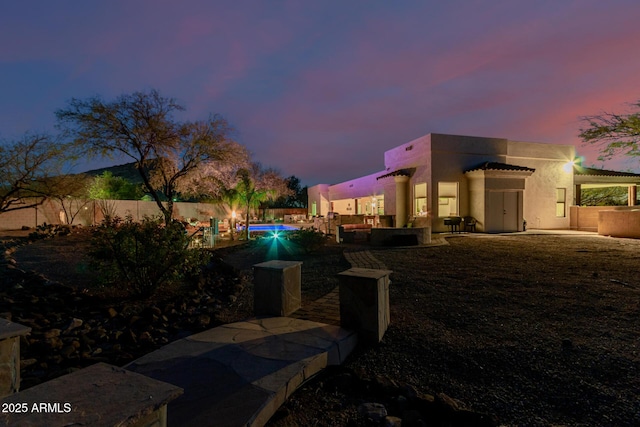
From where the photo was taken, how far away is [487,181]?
15125mm

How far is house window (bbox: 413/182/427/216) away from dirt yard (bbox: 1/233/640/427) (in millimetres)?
10029

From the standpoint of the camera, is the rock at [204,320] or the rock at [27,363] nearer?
the rock at [27,363]

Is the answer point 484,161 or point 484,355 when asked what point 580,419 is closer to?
point 484,355

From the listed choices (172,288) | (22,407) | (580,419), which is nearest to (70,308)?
(172,288)

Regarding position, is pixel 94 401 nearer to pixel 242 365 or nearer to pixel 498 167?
pixel 242 365

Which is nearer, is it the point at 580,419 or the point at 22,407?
the point at 22,407

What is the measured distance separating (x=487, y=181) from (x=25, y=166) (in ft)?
68.4

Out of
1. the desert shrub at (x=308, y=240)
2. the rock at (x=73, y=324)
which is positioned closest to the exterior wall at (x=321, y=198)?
the desert shrub at (x=308, y=240)

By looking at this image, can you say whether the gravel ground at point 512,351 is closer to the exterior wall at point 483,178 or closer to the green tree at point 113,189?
the exterior wall at point 483,178

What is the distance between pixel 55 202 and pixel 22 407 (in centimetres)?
2125

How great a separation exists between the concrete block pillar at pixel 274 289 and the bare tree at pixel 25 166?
44.9ft

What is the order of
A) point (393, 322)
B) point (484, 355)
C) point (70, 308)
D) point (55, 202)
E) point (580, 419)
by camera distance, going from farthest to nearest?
1. point (55, 202)
2. point (70, 308)
3. point (393, 322)
4. point (484, 355)
5. point (580, 419)

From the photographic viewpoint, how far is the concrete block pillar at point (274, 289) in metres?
4.00

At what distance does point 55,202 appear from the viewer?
17.5m
